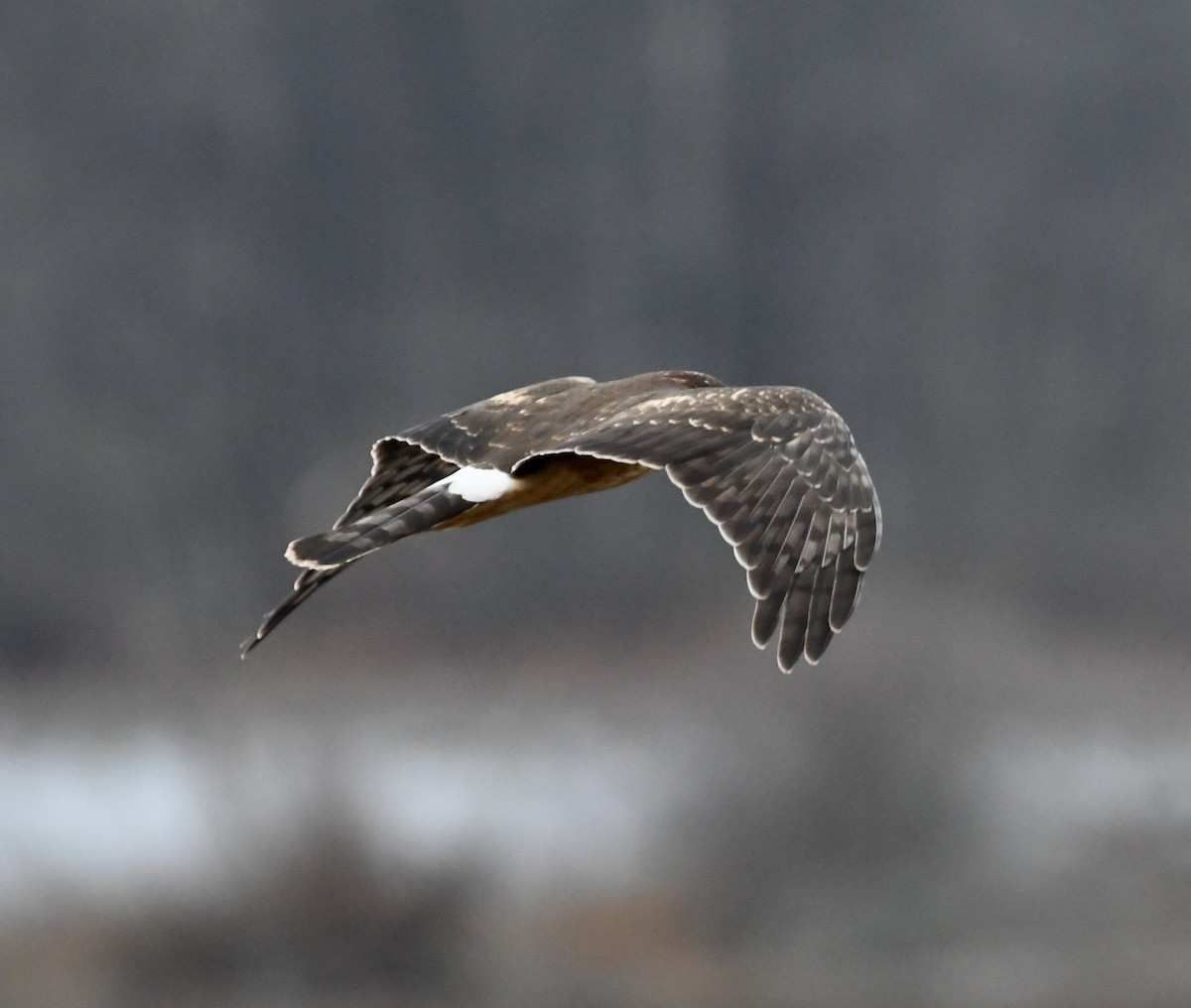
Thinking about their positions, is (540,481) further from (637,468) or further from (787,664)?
(787,664)

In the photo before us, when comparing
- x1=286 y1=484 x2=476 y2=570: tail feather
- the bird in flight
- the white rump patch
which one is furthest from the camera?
the white rump patch

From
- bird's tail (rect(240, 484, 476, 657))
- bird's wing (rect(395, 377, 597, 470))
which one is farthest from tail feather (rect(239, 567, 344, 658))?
bird's wing (rect(395, 377, 597, 470))

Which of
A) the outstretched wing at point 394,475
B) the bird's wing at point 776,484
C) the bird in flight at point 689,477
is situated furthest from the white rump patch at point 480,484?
the outstretched wing at point 394,475

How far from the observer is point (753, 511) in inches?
346

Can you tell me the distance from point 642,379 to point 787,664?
3.10 meters

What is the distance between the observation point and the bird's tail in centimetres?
904

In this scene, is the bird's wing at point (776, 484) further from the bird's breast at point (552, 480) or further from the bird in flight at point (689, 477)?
the bird's breast at point (552, 480)

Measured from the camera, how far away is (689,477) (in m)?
8.89

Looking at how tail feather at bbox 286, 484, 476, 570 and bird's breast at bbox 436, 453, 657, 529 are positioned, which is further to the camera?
bird's breast at bbox 436, 453, 657, 529

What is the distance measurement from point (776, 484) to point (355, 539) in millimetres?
2180

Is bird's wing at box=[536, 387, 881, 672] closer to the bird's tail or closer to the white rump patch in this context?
the white rump patch

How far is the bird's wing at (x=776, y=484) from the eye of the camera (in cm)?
842

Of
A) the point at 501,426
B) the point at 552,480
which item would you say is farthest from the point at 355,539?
the point at 501,426

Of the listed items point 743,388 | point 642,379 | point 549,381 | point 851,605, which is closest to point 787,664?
point 851,605
